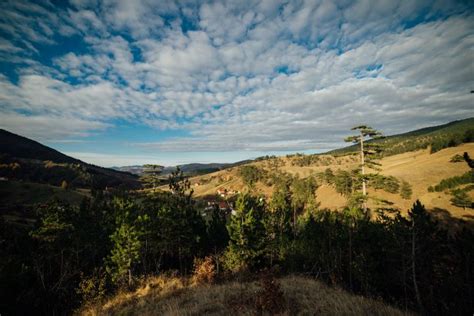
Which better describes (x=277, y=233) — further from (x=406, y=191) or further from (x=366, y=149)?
(x=406, y=191)

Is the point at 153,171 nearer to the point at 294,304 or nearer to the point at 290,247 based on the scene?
the point at 290,247

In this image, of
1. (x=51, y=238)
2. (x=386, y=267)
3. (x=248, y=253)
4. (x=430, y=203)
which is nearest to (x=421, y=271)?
(x=386, y=267)

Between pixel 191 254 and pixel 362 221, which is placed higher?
pixel 362 221

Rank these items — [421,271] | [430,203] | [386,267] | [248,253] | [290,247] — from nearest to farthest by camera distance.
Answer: [421,271], [386,267], [248,253], [290,247], [430,203]

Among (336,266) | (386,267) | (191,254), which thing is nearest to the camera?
(386,267)

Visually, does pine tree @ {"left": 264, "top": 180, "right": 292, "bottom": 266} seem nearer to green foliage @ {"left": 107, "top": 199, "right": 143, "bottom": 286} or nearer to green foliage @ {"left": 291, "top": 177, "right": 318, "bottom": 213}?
green foliage @ {"left": 107, "top": 199, "right": 143, "bottom": 286}

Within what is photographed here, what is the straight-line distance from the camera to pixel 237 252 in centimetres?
3052

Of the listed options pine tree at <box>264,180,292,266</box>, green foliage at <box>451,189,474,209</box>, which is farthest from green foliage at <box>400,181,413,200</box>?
pine tree at <box>264,180,292,266</box>

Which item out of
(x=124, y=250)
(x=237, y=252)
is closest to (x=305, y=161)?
(x=237, y=252)

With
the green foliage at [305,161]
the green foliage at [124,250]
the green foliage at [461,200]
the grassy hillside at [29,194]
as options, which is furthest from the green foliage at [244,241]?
the green foliage at [305,161]

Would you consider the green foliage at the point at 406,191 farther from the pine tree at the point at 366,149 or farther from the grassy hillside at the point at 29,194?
the grassy hillside at the point at 29,194

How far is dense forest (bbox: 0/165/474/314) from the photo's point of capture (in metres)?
16.8

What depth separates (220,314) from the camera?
780cm

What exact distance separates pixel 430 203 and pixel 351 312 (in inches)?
2227
